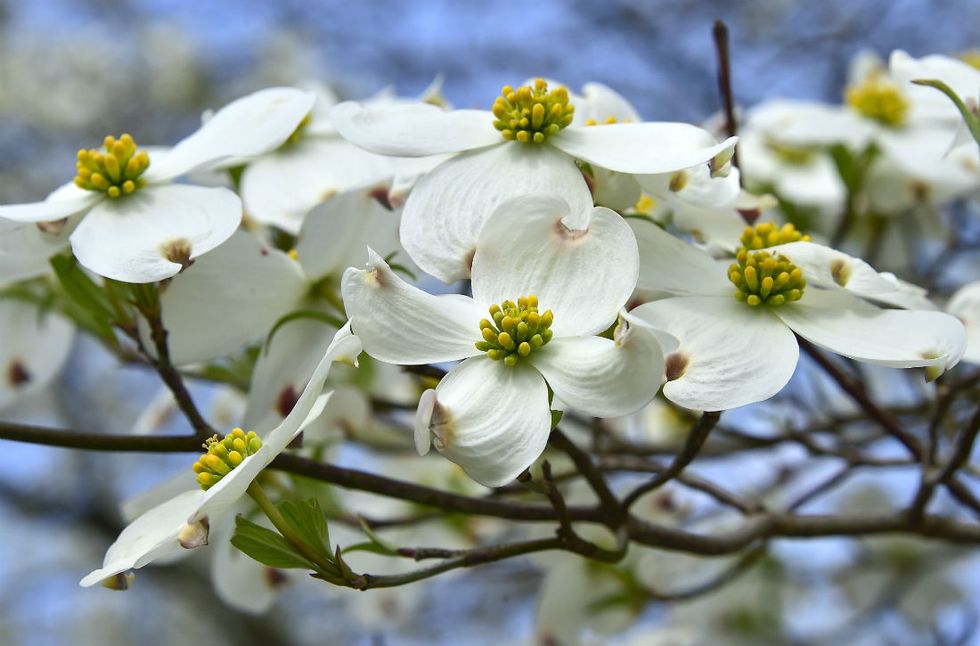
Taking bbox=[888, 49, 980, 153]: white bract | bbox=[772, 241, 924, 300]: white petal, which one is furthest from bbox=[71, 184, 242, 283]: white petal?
bbox=[888, 49, 980, 153]: white bract

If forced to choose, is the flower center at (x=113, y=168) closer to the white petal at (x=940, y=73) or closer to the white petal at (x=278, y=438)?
the white petal at (x=278, y=438)

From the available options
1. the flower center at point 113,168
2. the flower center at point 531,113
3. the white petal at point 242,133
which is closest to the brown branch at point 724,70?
the flower center at point 531,113

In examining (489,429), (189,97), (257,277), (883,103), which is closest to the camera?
(489,429)

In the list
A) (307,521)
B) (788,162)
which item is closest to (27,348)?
(307,521)

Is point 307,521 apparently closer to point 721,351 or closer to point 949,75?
point 721,351

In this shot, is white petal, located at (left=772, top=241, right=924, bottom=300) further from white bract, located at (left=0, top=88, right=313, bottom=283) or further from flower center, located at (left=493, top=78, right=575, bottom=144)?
white bract, located at (left=0, top=88, right=313, bottom=283)

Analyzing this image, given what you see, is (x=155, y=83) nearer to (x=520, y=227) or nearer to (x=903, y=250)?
(x=903, y=250)
